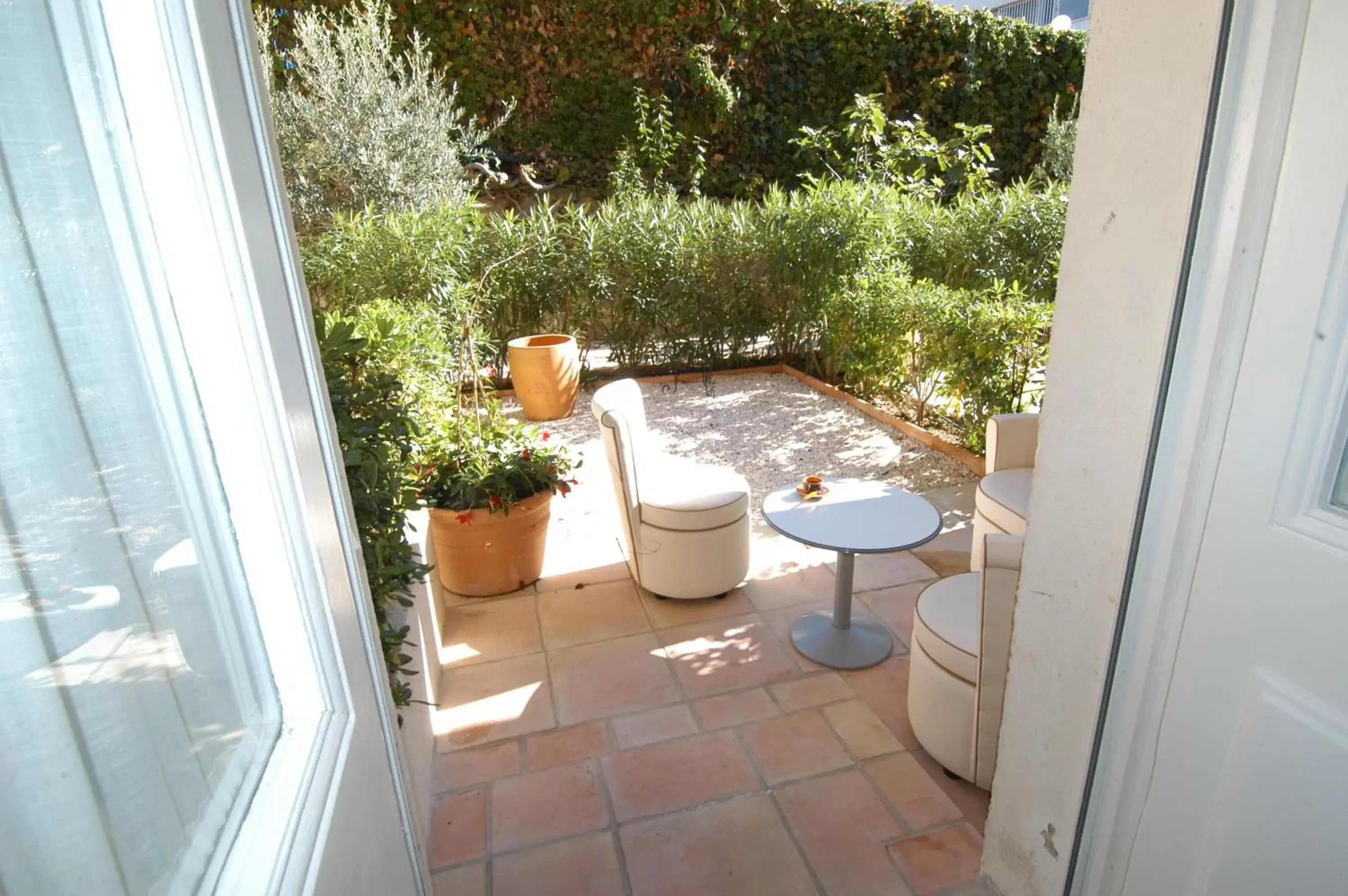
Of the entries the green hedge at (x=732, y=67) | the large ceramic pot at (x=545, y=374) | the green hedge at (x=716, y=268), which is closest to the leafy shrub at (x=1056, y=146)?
the green hedge at (x=732, y=67)

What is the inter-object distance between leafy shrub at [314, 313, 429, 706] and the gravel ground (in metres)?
2.10

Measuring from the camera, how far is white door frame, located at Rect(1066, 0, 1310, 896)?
104 centimetres

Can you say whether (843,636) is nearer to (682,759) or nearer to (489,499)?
(682,759)

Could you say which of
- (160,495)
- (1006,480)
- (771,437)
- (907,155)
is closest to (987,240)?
(907,155)

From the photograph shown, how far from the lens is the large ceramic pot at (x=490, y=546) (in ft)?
9.96

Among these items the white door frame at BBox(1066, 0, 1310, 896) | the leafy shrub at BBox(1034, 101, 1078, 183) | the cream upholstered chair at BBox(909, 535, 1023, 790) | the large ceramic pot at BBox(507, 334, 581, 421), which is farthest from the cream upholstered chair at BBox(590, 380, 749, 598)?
the leafy shrub at BBox(1034, 101, 1078, 183)

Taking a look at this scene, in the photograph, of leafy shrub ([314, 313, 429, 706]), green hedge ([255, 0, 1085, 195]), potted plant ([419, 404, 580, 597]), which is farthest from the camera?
green hedge ([255, 0, 1085, 195])

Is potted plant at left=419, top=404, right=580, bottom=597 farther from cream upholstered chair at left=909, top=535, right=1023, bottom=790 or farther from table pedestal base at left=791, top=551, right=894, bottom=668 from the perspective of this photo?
cream upholstered chair at left=909, top=535, right=1023, bottom=790

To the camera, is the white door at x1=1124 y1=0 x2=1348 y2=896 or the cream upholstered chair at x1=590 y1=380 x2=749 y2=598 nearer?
the white door at x1=1124 y1=0 x2=1348 y2=896

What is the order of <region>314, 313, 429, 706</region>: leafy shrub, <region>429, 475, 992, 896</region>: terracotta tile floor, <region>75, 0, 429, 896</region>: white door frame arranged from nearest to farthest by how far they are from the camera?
<region>75, 0, 429, 896</region>: white door frame < <region>314, 313, 429, 706</region>: leafy shrub < <region>429, 475, 992, 896</region>: terracotta tile floor

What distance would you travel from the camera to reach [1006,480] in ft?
10.2

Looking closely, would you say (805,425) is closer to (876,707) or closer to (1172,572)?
(876,707)

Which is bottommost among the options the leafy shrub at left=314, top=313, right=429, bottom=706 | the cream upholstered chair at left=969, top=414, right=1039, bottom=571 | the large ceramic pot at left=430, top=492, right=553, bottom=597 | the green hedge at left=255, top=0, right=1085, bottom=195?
the large ceramic pot at left=430, top=492, right=553, bottom=597

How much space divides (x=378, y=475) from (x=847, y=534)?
5.12 ft
